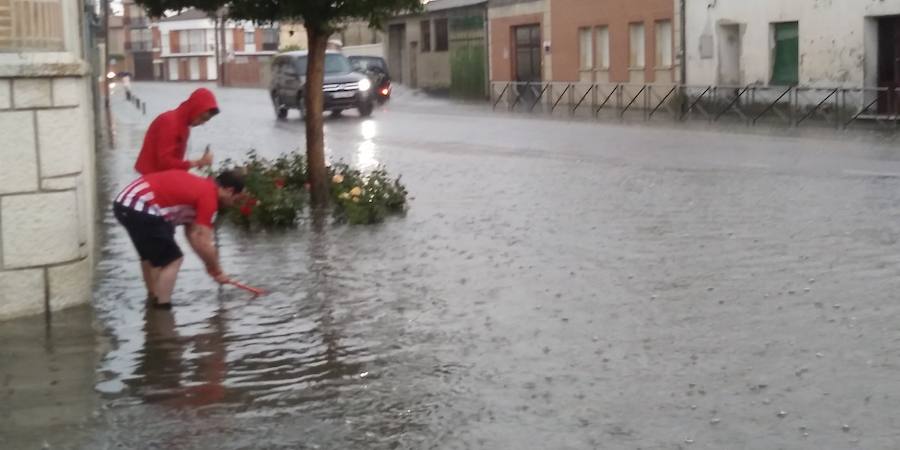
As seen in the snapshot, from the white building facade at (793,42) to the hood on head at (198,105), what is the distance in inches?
906

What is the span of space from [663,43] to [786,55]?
6.32 metres

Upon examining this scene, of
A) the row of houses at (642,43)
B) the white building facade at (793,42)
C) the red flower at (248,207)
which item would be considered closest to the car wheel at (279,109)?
the row of houses at (642,43)

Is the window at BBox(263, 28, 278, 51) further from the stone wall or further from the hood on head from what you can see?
the stone wall

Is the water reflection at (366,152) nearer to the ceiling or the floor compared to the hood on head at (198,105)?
nearer to the floor

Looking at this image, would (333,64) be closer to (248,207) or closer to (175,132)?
(248,207)

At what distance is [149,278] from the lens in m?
10.0

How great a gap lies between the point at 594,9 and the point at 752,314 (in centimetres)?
3569

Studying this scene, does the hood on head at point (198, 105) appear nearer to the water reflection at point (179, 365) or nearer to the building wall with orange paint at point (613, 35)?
the water reflection at point (179, 365)

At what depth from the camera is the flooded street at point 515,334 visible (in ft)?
Answer: 21.8

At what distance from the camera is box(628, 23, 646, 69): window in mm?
41406

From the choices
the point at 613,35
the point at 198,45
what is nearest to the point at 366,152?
the point at 613,35

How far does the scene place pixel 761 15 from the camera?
34875 mm

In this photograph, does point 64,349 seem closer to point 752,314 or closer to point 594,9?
point 752,314

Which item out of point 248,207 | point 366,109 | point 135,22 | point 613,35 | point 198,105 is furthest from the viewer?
point 135,22
